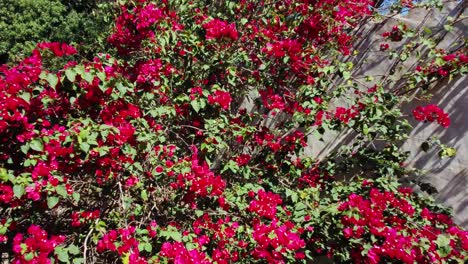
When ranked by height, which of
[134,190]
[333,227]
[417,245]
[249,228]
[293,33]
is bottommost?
[134,190]

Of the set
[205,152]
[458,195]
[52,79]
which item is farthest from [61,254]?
[458,195]

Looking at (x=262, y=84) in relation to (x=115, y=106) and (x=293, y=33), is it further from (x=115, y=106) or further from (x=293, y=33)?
(x=115, y=106)

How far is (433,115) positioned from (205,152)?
1991mm

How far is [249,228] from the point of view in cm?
230

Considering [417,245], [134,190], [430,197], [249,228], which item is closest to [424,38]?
[430,197]

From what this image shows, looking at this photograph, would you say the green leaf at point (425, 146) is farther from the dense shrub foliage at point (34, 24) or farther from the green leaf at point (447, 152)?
the dense shrub foliage at point (34, 24)

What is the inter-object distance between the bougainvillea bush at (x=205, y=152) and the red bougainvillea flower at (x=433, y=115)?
1 centimetres

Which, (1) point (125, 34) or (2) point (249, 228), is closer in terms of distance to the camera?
(2) point (249, 228)

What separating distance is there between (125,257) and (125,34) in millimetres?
1896

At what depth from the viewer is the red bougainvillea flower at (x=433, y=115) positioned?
2910 millimetres

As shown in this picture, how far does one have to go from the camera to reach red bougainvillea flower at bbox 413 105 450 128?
9.55ft

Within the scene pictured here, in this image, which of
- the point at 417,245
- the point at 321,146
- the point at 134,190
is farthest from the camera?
the point at 321,146

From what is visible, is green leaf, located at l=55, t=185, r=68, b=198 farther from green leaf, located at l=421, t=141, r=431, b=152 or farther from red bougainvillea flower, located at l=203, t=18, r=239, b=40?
green leaf, located at l=421, t=141, r=431, b=152

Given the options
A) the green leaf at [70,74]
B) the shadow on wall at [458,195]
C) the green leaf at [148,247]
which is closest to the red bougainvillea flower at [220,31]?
the green leaf at [70,74]
